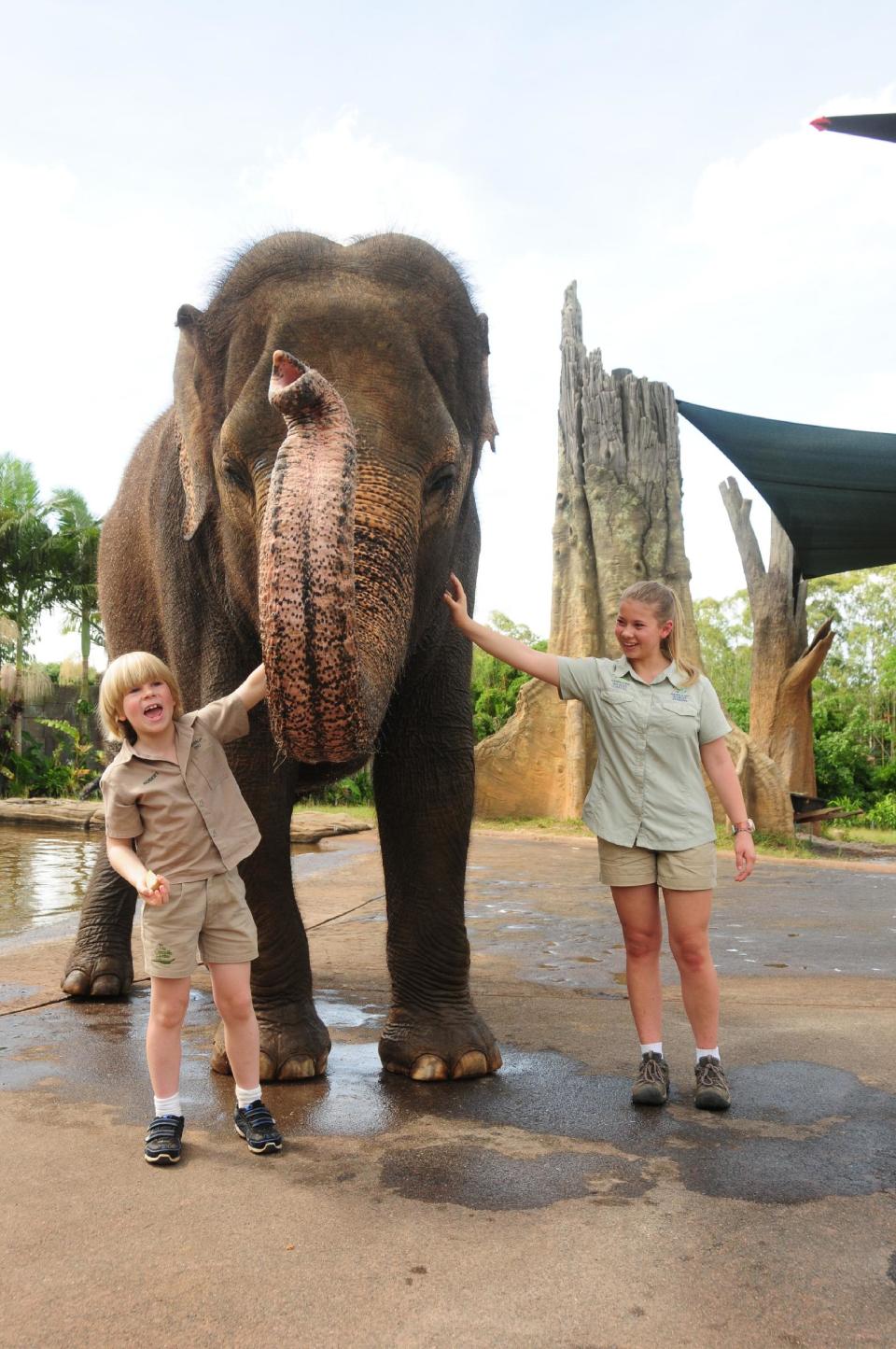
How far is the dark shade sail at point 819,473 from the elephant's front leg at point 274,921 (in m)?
6.49

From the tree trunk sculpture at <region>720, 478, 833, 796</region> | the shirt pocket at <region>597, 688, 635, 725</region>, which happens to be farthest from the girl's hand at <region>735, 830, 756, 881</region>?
the tree trunk sculpture at <region>720, 478, 833, 796</region>

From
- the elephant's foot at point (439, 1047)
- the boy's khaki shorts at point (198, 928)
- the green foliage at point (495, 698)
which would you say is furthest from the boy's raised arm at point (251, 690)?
the green foliage at point (495, 698)

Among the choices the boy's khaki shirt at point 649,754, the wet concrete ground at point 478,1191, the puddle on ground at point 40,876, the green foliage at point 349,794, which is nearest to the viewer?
the wet concrete ground at point 478,1191

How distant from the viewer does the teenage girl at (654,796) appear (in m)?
3.53

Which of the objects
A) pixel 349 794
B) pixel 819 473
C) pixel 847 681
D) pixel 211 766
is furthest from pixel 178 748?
pixel 847 681

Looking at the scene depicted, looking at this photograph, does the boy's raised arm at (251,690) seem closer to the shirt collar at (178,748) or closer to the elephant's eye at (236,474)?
the shirt collar at (178,748)

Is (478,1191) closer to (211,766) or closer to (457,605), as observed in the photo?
(211,766)

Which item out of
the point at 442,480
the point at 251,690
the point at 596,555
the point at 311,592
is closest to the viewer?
the point at 311,592

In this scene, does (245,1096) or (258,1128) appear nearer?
(258,1128)

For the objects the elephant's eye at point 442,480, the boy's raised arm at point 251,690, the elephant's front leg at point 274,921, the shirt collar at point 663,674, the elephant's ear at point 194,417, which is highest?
the elephant's ear at point 194,417

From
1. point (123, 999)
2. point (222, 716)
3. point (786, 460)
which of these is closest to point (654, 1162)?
point (222, 716)

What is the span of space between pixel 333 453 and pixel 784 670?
16.9m

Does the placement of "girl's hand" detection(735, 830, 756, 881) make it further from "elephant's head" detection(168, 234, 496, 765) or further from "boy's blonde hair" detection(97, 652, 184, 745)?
"boy's blonde hair" detection(97, 652, 184, 745)

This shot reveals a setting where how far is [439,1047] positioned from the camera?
369cm
